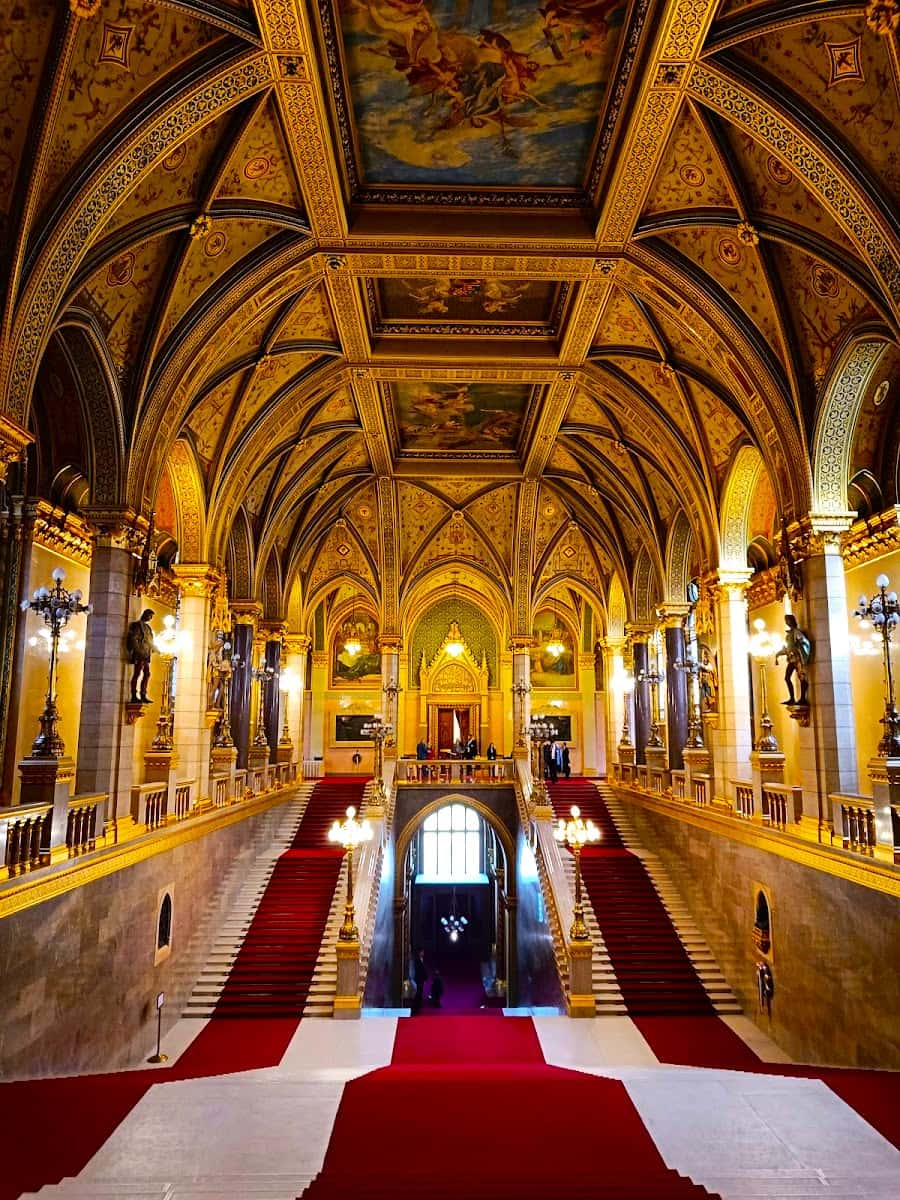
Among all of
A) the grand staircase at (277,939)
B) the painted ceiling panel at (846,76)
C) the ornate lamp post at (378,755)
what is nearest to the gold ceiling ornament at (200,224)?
the painted ceiling panel at (846,76)

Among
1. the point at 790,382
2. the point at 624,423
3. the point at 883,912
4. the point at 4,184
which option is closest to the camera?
the point at 4,184

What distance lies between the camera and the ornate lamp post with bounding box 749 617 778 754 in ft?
43.2

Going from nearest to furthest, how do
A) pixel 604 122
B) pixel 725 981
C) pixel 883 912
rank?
pixel 883 912
pixel 604 122
pixel 725 981

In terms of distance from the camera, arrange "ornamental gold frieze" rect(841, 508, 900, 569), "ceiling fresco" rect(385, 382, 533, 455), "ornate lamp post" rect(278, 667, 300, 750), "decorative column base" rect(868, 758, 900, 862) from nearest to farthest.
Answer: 1. "decorative column base" rect(868, 758, 900, 862)
2. "ornamental gold frieze" rect(841, 508, 900, 569)
3. "ceiling fresco" rect(385, 382, 533, 455)
4. "ornate lamp post" rect(278, 667, 300, 750)

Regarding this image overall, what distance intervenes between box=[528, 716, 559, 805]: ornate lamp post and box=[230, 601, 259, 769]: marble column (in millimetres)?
7187

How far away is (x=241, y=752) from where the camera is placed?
Result: 19531 mm

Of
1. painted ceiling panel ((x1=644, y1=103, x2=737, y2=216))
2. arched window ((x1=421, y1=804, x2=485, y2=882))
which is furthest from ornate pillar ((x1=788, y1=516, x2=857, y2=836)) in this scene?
arched window ((x1=421, y1=804, x2=485, y2=882))

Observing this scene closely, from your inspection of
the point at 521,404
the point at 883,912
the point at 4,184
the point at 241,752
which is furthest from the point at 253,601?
the point at 883,912

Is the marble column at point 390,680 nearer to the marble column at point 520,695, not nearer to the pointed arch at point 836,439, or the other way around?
the marble column at point 520,695

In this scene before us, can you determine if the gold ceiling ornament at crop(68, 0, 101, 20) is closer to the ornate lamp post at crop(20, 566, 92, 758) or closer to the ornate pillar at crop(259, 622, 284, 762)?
the ornate lamp post at crop(20, 566, 92, 758)

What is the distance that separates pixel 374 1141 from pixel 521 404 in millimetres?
16194

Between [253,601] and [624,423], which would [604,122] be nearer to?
[624,423]

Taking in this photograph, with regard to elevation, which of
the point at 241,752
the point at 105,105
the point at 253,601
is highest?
the point at 105,105

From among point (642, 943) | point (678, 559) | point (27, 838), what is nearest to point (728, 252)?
point (678, 559)
